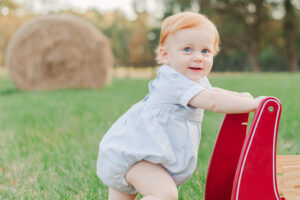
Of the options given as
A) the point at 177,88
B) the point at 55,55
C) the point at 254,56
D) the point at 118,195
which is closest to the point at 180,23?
the point at 177,88

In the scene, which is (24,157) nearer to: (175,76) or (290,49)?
(175,76)

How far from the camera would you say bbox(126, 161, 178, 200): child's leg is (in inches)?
52.9

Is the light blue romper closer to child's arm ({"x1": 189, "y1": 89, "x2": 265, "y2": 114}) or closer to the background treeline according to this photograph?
child's arm ({"x1": 189, "y1": 89, "x2": 265, "y2": 114})

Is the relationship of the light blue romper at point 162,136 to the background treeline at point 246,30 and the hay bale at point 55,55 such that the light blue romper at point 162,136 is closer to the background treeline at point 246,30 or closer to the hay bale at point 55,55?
the hay bale at point 55,55

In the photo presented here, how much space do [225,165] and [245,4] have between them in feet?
71.2

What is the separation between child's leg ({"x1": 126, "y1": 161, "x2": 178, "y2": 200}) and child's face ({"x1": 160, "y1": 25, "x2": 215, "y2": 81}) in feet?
1.19

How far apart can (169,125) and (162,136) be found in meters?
0.06

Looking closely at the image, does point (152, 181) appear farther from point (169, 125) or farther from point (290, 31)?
point (290, 31)

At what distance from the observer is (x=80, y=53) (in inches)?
340

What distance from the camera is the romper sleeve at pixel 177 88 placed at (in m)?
1.37

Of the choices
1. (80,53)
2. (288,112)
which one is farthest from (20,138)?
(80,53)

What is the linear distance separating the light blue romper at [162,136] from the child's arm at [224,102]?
37 mm

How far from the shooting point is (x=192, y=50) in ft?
4.69

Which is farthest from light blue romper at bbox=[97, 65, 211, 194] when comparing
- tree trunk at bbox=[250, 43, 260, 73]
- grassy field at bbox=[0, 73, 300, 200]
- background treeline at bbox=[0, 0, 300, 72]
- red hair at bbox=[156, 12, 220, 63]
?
tree trunk at bbox=[250, 43, 260, 73]
